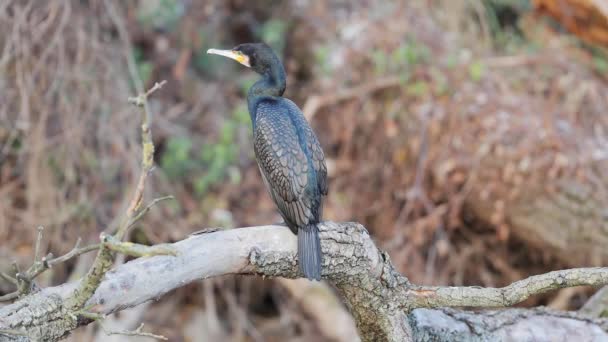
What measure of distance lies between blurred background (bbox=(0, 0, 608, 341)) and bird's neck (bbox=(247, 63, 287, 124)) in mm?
1510

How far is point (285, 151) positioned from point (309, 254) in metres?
0.58

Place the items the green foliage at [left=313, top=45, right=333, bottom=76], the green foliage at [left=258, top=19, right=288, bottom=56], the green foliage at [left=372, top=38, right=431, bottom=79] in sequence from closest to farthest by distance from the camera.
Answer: the green foliage at [left=372, top=38, right=431, bottom=79] < the green foliage at [left=313, top=45, right=333, bottom=76] < the green foliage at [left=258, top=19, right=288, bottom=56]

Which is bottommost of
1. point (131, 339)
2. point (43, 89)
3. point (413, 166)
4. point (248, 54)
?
point (131, 339)

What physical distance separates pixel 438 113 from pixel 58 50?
2.31 m

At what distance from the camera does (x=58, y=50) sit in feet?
14.7

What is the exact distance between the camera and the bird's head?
3.17 metres

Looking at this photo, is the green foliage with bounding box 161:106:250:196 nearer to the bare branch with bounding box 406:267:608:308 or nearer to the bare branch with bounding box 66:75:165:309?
the bare branch with bounding box 406:267:608:308

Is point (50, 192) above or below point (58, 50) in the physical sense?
below

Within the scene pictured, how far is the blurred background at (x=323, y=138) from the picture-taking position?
4523mm

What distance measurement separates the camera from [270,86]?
10.4ft

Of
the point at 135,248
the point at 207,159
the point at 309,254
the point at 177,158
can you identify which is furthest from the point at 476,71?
the point at 135,248

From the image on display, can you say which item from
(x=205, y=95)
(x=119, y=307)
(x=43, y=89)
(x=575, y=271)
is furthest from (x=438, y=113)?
(x=119, y=307)

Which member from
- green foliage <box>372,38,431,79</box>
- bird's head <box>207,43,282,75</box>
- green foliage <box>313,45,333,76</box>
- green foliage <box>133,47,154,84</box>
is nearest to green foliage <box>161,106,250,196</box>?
green foliage <box>133,47,154,84</box>

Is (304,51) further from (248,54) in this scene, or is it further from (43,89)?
(248,54)
